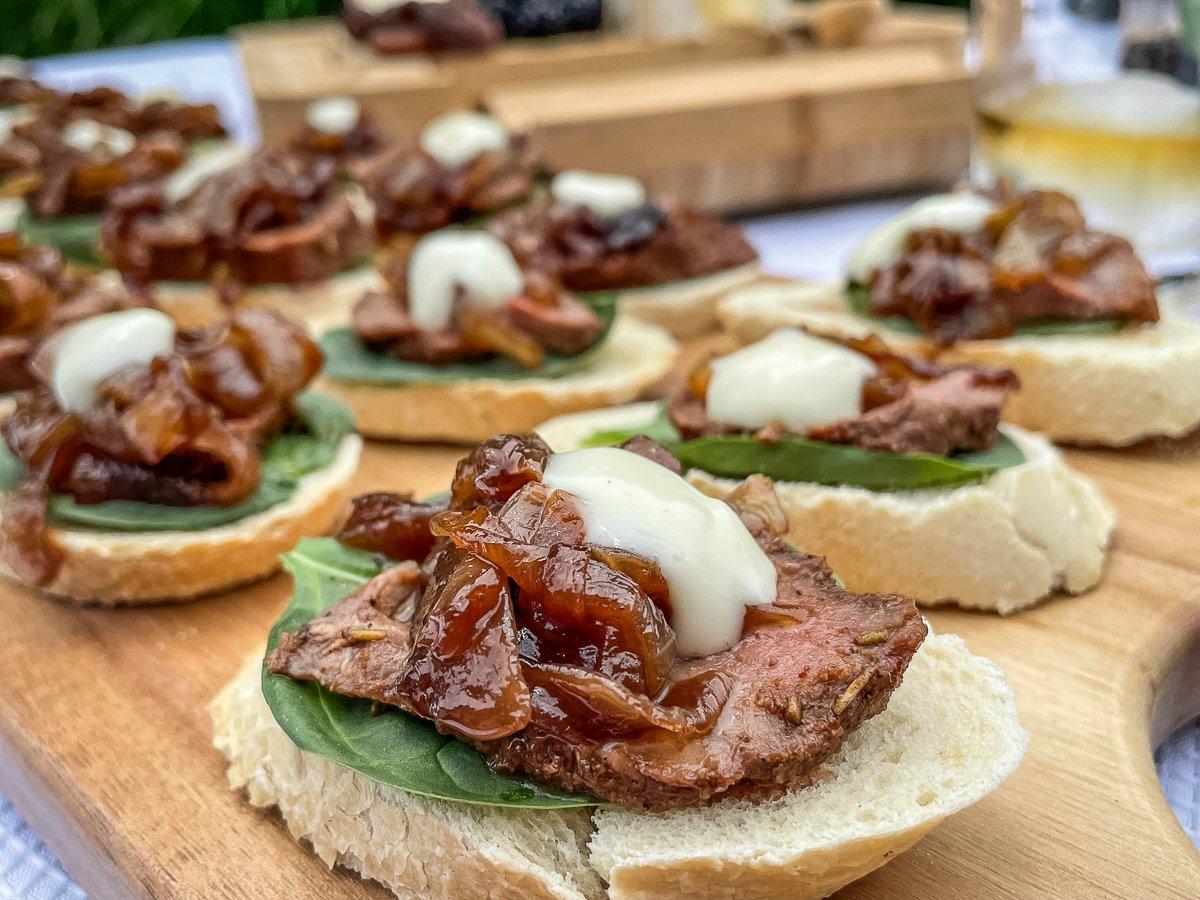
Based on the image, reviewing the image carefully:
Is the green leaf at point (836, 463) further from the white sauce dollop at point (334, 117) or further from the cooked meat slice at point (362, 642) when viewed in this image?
the white sauce dollop at point (334, 117)

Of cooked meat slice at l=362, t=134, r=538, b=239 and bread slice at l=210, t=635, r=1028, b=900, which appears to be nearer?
bread slice at l=210, t=635, r=1028, b=900

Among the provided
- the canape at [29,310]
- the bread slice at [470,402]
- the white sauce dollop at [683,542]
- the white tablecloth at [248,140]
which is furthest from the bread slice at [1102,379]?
the canape at [29,310]

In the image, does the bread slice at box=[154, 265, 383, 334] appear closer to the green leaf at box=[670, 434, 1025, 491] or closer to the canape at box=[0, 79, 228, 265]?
the canape at box=[0, 79, 228, 265]

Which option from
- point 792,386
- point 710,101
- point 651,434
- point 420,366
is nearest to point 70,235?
point 420,366

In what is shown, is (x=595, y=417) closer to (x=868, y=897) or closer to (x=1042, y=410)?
(x=1042, y=410)

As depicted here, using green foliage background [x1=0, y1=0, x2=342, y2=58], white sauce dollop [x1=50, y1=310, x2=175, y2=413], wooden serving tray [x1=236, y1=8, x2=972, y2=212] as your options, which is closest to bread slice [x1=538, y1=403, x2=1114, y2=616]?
white sauce dollop [x1=50, y1=310, x2=175, y2=413]

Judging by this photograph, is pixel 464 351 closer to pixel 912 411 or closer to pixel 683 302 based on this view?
pixel 683 302
